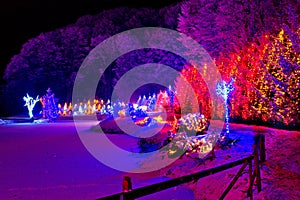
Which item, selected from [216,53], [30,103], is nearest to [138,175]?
[216,53]

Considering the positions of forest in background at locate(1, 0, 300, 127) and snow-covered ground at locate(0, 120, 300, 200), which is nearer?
snow-covered ground at locate(0, 120, 300, 200)

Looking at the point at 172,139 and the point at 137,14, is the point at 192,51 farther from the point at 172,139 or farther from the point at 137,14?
the point at 137,14

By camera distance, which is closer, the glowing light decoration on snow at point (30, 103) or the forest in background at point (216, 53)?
the forest in background at point (216, 53)

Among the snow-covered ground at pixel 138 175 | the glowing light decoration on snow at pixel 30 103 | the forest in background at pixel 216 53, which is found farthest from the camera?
the glowing light decoration on snow at pixel 30 103

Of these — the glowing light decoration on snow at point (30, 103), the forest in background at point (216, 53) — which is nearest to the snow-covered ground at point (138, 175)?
the forest in background at point (216, 53)

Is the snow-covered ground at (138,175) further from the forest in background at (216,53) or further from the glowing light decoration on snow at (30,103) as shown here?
the glowing light decoration on snow at (30,103)

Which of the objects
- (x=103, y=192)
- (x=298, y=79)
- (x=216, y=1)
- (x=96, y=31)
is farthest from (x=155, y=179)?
(x=96, y=31)

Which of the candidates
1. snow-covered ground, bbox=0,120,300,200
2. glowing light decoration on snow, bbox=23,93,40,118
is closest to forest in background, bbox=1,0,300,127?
snow-covered ground, bbox=0,120,300,200

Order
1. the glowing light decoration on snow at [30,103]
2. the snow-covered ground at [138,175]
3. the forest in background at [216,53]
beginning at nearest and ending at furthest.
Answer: the snow-covered ground at [138,175] < the forest in background at [216,53] < the glowing light decoration on snow at [30,103]

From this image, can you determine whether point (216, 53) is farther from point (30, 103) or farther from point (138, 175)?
point (30, 103)

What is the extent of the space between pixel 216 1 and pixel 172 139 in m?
11.3

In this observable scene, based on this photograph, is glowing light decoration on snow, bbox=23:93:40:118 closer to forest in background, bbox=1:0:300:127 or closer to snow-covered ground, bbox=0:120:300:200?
forest in background, bbox=1:0:300:127

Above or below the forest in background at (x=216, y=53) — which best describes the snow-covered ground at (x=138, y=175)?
below

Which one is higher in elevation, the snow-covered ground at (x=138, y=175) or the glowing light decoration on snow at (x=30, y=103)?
the glowing light decoration on snow at (x=30, y=103)
